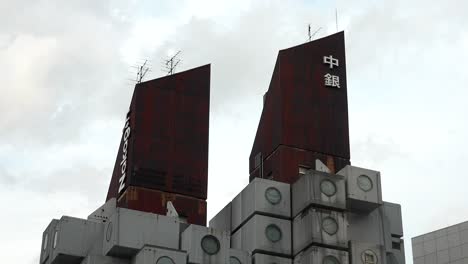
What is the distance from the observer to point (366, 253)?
73125 millimetres

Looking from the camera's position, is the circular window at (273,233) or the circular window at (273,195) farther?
the circular window at (273,195)

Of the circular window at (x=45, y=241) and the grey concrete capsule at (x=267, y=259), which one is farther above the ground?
the circular window at (x=45, y=241)

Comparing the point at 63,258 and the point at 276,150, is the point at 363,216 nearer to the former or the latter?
the point at 276,150

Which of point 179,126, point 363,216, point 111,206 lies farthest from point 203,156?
point 363,216

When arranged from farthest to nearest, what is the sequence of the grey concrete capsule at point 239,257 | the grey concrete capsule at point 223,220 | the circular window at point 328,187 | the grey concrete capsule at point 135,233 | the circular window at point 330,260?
1. the grey concrete capsule at point 223,220
2. the circular window at point 328,187
3. the circular window at point 330,260
4. the grey concrete capsule at point 239,257
5. the grey concrete capsule at point 135,233

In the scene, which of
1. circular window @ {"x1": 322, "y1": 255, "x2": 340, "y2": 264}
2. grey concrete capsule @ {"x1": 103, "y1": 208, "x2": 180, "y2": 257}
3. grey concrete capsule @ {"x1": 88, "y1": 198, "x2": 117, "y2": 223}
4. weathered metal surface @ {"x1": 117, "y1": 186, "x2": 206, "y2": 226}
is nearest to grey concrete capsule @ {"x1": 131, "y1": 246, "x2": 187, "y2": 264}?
grey concrete capsule @ {"x1": 103, "y1": 208, "x2": 180, "y2": 257}

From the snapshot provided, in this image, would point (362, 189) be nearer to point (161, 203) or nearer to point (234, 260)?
point (234, 260)

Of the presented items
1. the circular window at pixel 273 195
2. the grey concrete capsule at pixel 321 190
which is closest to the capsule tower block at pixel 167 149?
the circular window at pixel 273 195

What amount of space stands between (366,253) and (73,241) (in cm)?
2340

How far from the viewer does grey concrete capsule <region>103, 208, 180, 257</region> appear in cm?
6681

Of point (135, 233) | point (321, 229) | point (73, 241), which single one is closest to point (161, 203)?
point (73, 241)

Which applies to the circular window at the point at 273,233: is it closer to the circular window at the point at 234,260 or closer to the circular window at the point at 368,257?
the circular window at the point at 234,260

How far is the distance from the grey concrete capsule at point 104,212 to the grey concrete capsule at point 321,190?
15.7 m

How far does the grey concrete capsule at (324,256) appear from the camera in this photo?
7131 cm
